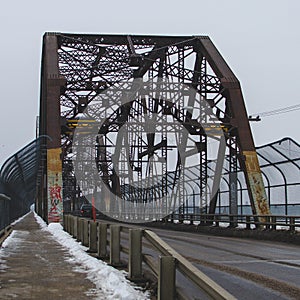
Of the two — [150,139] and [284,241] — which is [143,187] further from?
[284,241]

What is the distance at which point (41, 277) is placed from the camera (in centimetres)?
1155

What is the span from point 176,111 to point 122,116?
5.65 m

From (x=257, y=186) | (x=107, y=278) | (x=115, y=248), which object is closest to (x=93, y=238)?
(x=115, y=248)

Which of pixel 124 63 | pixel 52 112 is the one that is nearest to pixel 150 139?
pixel 124 63

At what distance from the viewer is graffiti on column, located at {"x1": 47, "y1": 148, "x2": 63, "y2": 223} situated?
108 ft

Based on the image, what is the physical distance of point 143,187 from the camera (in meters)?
58.3

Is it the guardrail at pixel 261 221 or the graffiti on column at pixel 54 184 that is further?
the graffiti on column at pixel 54 184

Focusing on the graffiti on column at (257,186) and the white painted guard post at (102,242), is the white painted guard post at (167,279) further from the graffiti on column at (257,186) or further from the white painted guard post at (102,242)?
the graffiti on column at (257,186)

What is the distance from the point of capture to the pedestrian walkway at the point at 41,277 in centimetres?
952

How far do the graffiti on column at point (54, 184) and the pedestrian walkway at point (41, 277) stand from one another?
15.9 metres

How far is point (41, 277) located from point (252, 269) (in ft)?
14.6

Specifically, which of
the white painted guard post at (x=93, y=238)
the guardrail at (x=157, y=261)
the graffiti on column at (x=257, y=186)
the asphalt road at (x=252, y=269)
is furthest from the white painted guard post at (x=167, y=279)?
the graffiti on column at (x=257, y=186)

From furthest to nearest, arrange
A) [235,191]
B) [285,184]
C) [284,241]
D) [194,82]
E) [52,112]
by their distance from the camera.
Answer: [194,82] < [52,112] < [235,191] < [285,184] < [284,241]

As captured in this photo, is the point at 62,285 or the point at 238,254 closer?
the point at 62,285
